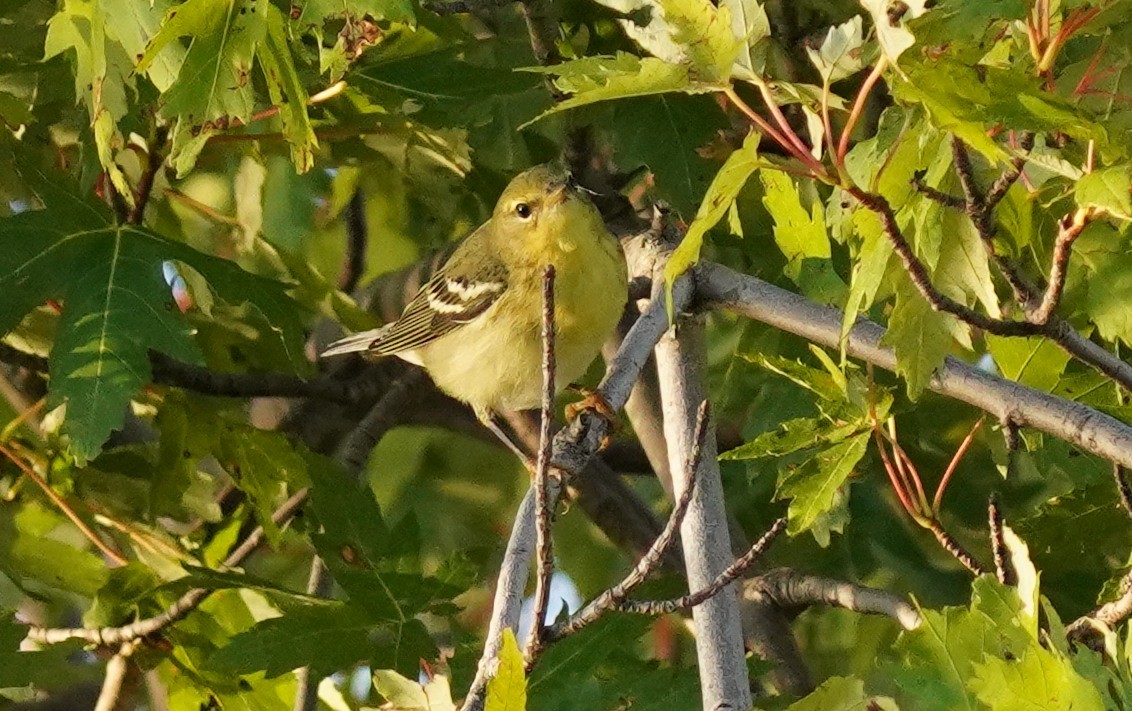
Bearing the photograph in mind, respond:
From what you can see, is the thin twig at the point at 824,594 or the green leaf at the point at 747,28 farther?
the thin twig at the point at 824,594

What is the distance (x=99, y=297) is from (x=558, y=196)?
1371 mm

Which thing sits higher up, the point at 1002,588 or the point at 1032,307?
the point at 1032,307

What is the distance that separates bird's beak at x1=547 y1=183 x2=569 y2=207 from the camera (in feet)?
14.4

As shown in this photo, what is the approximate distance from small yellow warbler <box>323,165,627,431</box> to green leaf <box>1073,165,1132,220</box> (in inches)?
81.0

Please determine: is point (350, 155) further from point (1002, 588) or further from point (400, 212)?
point (1002, 588)

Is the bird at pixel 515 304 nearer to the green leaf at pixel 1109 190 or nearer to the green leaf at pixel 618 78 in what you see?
the green leaf at pixel 618 78

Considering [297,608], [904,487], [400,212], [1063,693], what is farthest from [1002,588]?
[400,212]

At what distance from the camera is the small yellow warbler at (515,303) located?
4145 mm

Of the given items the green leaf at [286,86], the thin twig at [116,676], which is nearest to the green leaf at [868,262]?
the green leaf at [286,86]

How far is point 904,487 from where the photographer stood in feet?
10.7

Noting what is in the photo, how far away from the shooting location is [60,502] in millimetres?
4035

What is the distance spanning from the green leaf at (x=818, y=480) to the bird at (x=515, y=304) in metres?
1.23

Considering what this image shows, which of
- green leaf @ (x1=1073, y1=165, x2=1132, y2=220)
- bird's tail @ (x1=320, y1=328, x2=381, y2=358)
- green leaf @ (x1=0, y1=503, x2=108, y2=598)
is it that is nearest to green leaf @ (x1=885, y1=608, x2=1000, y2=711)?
green leaf @ (x1=1073, y1=165, x2=1132, y2=220)

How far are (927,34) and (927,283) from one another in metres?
0.43
